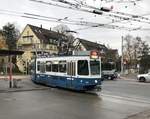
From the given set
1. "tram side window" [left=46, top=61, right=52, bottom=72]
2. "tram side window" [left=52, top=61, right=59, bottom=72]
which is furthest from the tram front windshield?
"tram side window" [left=46, top=61, right=52, bottom=72]

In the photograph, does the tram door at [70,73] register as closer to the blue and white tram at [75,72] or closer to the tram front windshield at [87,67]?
the blue and white tram at [75,72]

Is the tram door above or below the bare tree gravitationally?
below

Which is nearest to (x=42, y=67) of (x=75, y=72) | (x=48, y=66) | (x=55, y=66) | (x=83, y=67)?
(x=48, y=66)

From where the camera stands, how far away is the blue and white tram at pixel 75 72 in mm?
28688

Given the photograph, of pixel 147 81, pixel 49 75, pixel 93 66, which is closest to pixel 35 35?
pixel 147 81

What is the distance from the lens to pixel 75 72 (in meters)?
29.3

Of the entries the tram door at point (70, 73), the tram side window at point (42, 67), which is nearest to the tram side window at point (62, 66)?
the tram door at point (70, 73)

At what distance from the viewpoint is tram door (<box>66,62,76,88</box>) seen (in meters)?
29.6

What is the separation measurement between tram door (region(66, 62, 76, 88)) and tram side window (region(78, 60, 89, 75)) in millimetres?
598

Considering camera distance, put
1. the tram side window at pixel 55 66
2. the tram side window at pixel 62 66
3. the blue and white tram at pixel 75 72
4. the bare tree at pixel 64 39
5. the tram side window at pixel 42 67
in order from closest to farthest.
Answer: the blue and white tram at pixel 75 72 < the tram side window at pixel 62 66 < the tram side window at pixel 55 66 < the tram side window at pixel 42 67 < the bare tree at pixel 64 39

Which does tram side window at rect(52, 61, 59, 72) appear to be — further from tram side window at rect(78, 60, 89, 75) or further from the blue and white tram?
tram side window at rect(78, 60, 89, 75)

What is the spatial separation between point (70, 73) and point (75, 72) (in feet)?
2.48

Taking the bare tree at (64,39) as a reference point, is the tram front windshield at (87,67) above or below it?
below

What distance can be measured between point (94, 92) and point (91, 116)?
42.0 ft
